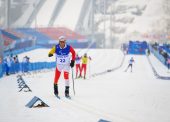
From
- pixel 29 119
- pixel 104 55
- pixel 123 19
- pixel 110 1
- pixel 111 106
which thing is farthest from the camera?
pixel 110 1

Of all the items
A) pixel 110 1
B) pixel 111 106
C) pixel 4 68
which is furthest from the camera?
pixel 110 1

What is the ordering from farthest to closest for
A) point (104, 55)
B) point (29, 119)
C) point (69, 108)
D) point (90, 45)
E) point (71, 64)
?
point (90, 45) < point (104, 55) < point (71, 64) < point (69, 108) < point (29, 119)

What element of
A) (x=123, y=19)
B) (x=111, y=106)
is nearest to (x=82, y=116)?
(x=111, y=106)

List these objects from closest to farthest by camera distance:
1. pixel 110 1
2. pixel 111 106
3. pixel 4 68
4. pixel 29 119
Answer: pixel 29 119 → pixel 111 106 → pixel 4 68 → pixel 110 1

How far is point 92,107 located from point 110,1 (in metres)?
133

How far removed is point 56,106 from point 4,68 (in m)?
17.7

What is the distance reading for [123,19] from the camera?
126312 millimetres

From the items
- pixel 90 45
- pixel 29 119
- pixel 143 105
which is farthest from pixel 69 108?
pixel 90 45

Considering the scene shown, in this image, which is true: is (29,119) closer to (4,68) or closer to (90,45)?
(4,68)

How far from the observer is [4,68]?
28734mm

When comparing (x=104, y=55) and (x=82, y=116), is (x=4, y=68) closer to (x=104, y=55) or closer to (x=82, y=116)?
(x=82, y=116)

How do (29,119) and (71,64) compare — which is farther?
(71,64)

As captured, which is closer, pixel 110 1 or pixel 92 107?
pixel 92 107

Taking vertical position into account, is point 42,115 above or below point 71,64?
below
